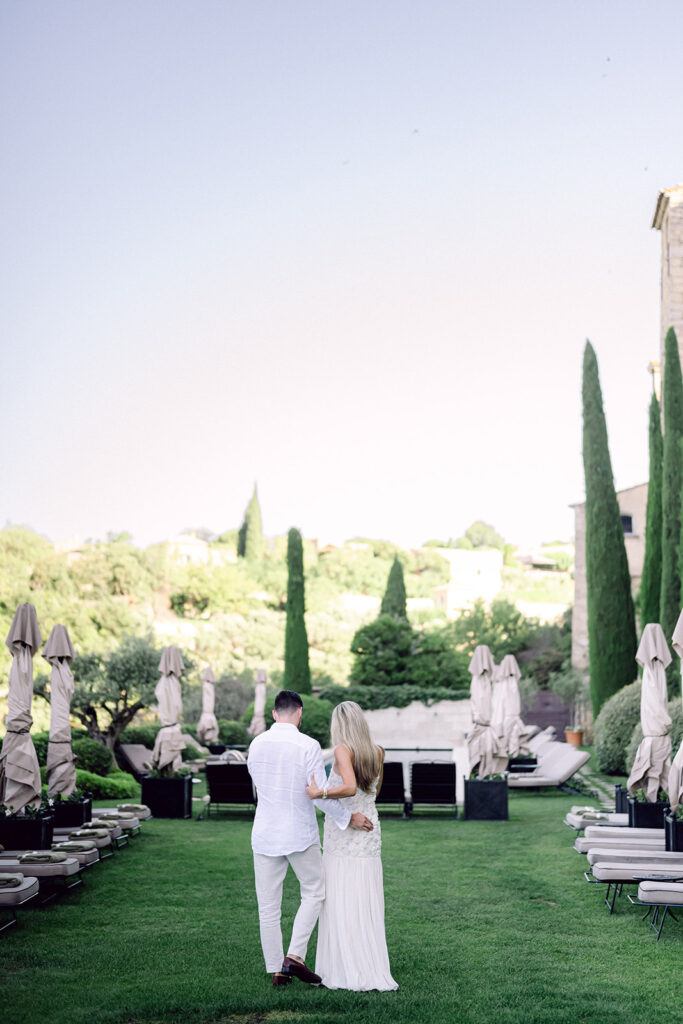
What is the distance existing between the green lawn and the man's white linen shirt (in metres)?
0.87

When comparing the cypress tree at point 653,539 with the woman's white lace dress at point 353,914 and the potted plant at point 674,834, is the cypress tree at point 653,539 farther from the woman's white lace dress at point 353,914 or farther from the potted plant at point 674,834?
the woman's white lace dress at point 353,914

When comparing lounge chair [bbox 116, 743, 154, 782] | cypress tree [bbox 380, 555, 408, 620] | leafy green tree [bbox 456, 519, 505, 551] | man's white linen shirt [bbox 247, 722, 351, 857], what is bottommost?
lounge chair [bbox 116, 743, 154, 782]

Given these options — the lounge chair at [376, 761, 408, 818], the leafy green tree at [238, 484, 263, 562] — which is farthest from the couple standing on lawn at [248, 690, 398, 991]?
the leafy green tree at [238, 484, 263, 562]

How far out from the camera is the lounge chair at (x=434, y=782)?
46.8 feet

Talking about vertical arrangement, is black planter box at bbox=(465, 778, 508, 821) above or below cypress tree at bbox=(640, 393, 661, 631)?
below

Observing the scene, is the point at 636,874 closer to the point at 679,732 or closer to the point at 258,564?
the point at 679,732

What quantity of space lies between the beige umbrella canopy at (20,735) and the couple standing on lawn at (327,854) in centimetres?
495

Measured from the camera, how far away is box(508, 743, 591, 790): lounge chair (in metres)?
17.2

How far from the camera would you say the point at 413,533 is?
74.4 meters

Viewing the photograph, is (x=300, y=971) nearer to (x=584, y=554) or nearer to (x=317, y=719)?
(x=317, y=719)

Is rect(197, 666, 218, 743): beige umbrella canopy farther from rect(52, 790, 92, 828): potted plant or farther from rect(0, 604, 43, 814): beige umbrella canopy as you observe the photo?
rect(0, 604, 43, 814): beige umbrella canopy

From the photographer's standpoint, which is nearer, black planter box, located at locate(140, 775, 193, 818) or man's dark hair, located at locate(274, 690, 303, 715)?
man's dark hair, located at locate(274, 690, 303, 715)

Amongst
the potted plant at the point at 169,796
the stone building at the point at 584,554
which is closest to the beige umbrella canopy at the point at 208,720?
the potted plant at the point at 169,796

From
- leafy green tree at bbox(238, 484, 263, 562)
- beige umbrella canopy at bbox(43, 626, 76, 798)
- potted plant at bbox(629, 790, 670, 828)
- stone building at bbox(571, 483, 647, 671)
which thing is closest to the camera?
potted plant at bbox(629, 790, 670, 828)
